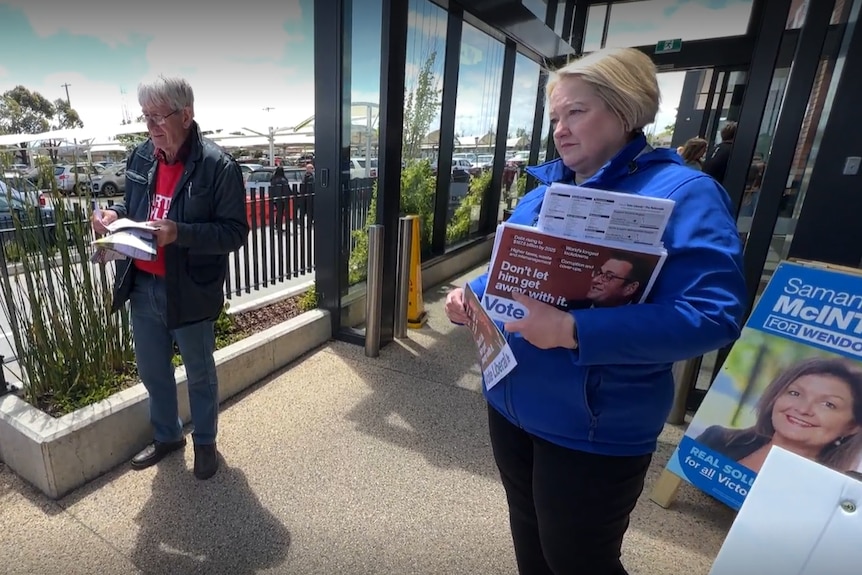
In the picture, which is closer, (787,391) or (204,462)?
(787,391)

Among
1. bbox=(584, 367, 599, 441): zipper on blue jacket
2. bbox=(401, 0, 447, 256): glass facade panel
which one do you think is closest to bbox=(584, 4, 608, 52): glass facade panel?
bbox=(401, 0, 447, 256): glass facade panel

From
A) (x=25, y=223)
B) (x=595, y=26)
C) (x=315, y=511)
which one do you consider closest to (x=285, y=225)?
(x=25, y=223)

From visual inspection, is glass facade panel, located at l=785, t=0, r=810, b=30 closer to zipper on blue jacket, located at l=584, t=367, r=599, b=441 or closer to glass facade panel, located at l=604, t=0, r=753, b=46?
zipper on blue jacket, located at l=584, t=367, r=599, b=441

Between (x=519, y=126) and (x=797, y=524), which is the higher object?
(x=519, y=126)

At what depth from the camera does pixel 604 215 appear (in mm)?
918

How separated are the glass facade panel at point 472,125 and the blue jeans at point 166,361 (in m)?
4.10

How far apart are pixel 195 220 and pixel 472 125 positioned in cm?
469

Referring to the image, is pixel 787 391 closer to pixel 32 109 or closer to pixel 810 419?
pixel 810 419

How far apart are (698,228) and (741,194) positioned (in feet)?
7.23

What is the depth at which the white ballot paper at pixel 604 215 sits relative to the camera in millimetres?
883

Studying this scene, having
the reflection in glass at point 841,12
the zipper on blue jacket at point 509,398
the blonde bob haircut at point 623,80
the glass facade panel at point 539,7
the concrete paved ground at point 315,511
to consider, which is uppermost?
the glass facade panel at point 539,7

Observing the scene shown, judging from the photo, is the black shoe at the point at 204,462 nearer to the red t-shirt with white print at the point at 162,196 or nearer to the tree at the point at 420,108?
the red t-shirt with white print at the point at 162,196

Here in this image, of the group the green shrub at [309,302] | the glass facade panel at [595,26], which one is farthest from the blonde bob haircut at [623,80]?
the glass facade panel at [595,26]

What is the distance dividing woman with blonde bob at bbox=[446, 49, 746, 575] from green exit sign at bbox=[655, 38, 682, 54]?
6009 millimetres
